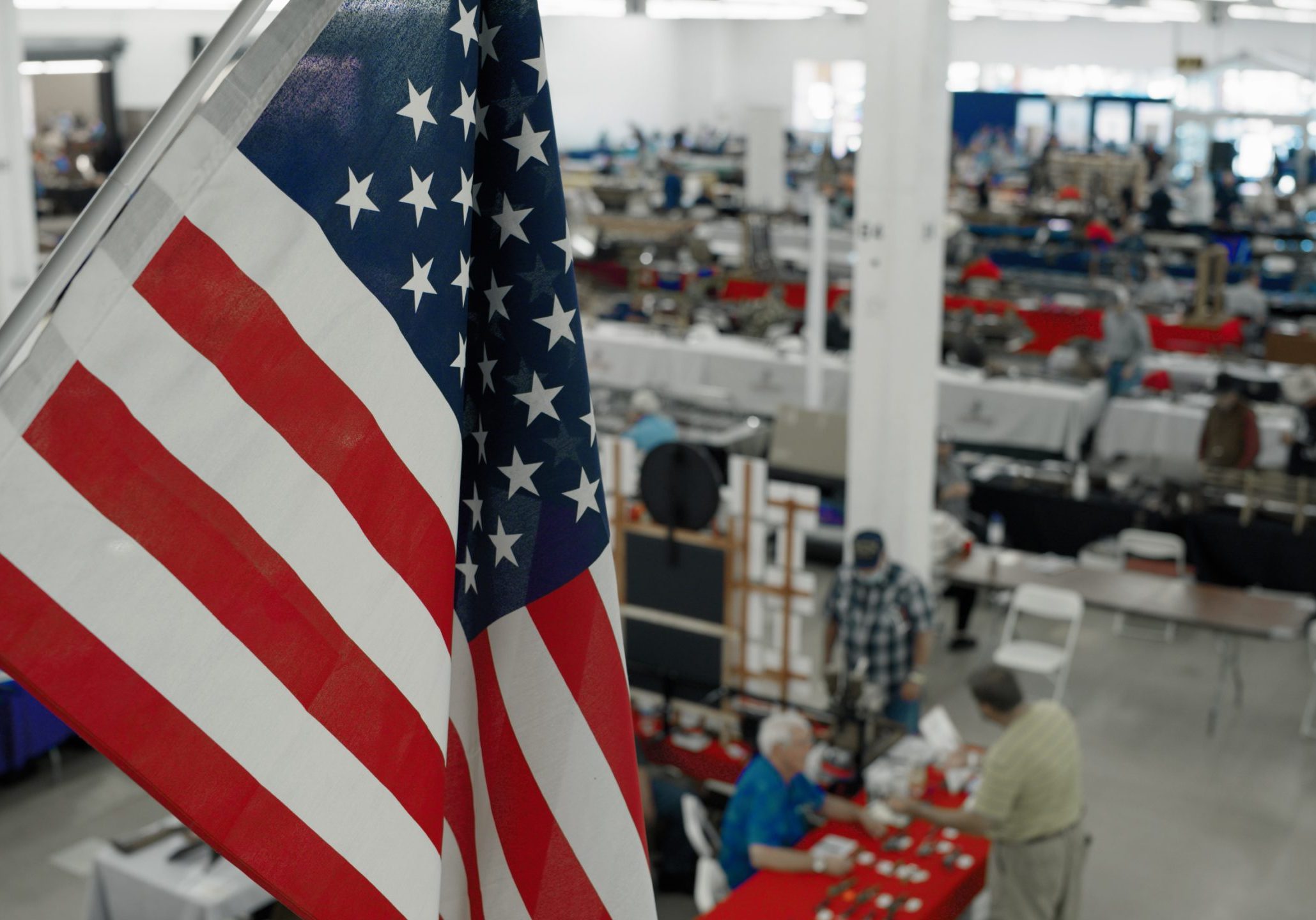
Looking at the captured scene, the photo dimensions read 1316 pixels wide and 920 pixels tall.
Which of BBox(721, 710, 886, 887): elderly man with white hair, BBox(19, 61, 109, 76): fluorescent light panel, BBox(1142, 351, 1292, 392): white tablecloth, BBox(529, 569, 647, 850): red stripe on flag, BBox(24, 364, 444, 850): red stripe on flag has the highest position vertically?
BBox(19, 61, 109, 76): fluorescent light panel

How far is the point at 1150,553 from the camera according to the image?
33.9ft

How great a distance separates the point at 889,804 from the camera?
642cm

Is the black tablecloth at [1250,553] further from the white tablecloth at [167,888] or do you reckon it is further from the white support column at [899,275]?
the white tablecloth at [167,888]

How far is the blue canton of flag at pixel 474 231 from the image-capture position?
126 cm

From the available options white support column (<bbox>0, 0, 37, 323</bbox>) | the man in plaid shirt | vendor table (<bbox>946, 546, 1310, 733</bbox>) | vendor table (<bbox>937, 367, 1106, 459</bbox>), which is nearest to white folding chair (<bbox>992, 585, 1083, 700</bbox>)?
vendor table (<bbox>946, 546, 1310, 733</bbox>)

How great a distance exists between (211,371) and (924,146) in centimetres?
695

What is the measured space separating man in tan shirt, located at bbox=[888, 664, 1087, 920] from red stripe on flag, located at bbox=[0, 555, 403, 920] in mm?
4876

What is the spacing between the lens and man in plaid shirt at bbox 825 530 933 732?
745cm

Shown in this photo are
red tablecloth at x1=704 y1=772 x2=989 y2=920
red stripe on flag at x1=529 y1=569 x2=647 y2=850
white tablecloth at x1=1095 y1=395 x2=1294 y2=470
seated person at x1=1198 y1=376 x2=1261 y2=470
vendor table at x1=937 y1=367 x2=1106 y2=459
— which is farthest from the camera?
vendor table at x1=937 y1=367 x2=1106 y2=459

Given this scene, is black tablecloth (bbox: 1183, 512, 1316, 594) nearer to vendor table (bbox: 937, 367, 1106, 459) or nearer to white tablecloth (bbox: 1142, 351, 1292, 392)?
vendor table (bbox: 937, 367, 1106, 459)

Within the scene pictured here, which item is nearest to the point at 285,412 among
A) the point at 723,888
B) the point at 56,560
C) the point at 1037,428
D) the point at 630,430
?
the point at 56,560

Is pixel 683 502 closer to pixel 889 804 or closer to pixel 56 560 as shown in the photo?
pixel 889 804

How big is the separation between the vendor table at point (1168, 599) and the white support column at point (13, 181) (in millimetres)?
6315

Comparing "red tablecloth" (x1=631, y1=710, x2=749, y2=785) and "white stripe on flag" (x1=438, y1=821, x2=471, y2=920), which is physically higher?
"white stripe on flag" (x1=438, y1=821, x2=471, y2=920)
